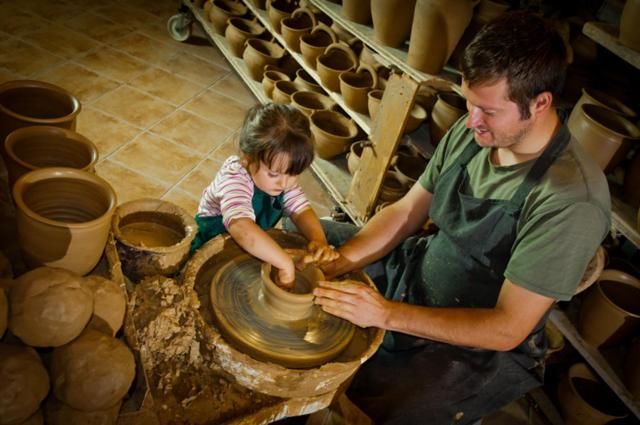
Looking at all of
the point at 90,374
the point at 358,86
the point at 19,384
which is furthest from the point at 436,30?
the point at 19,384

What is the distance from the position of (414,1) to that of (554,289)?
2013 mm

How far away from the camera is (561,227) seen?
1607mm

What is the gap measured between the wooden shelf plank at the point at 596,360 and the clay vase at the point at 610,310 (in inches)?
1.4

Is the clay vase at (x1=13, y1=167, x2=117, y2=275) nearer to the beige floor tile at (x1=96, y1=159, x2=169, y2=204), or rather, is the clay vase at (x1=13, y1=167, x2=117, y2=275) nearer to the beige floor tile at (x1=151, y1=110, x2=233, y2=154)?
the beige floor tile at (x1=96, y1=159, x2=169, y2=204)

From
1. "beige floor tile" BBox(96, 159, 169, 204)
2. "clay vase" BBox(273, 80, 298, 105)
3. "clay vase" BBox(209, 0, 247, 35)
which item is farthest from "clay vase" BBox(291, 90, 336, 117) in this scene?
"clay vase" BBox(209, 0, 247, 35)

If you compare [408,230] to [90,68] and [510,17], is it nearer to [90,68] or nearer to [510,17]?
[510,17]

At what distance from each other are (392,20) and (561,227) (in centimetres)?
183

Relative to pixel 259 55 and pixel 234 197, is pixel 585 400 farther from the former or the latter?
pixel 259 55

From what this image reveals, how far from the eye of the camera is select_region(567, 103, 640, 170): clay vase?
2.20 meters

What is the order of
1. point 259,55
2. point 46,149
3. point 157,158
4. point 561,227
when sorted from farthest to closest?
point 259,55 < point 157,158 < point 46,149 < point 561,227

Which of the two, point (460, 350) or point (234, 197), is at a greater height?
point (234, 197)

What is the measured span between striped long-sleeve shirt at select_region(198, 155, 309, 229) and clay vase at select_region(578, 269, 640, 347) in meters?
1.58

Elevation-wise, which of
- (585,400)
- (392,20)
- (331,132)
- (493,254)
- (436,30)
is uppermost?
(436,30)

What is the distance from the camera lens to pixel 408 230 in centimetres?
232
